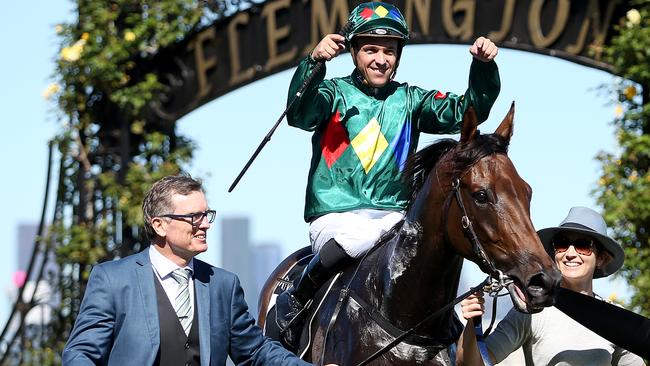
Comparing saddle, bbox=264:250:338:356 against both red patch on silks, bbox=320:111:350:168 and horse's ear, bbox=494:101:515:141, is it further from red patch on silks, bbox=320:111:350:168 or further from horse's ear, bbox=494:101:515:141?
horse's ear, bbox=494:101:515:141

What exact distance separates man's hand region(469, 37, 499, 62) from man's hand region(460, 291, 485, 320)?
3.31ft

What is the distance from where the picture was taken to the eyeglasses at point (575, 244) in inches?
236

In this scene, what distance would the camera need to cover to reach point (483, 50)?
562 centimetres

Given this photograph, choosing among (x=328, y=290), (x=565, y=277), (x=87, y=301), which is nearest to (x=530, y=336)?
(x=565, y=277)

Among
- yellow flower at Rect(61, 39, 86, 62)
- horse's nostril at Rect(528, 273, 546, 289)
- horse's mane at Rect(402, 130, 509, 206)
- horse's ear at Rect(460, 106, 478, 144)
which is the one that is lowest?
horse's nostril at Rect(528, 273, 546, 289)

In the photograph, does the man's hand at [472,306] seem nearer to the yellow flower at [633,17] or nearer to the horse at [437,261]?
the horse at [437,261]

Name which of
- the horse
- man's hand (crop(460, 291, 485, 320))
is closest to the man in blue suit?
the horse

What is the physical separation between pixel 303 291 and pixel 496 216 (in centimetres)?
121

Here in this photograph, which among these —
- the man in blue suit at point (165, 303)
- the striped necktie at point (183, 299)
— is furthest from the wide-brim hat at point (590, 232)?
the striped necktie at point (183, 299)

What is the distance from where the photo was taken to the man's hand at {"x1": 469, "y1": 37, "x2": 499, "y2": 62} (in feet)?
18.4

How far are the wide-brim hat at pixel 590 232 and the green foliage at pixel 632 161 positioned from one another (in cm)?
286

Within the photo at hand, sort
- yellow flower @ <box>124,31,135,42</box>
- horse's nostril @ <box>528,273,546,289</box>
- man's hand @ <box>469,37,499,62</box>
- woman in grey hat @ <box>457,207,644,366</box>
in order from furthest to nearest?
1. yellow flower @ <box>124,31,135,42</box>
2. woman in grey hat @ <box>457,207,644,366</box>
3. man's hand @ <box>469,37,499,62</box>
4. horse's nostril @ <box>528,273,546,289</box>

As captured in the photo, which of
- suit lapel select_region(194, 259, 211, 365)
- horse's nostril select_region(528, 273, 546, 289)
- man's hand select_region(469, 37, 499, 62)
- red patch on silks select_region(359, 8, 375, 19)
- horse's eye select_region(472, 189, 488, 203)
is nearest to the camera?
horse's nostril select_region(528, 273, 546, 289)

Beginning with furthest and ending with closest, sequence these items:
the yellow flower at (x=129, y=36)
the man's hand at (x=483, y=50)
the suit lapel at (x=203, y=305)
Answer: the yellow flower at (x=129, y=36) < the man's hand at (x=483, y=50) < the suit lapel at (x=203, y=305)
